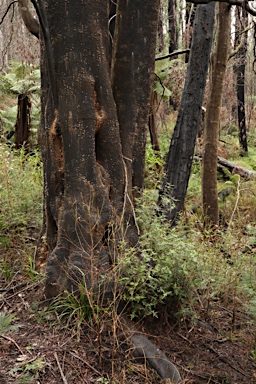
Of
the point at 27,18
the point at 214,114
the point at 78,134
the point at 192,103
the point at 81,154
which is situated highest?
the point at 27,18

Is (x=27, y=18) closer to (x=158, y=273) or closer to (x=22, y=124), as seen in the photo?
(x=22, y=124)

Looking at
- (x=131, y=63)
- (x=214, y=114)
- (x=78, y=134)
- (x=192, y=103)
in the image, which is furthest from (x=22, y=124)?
(x=78, y=134)

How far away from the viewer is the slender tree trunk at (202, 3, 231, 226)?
7.70 meters

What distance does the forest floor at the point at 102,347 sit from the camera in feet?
10.1

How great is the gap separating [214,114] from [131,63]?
4027 millimetres

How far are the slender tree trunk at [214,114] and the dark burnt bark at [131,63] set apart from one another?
3.67m

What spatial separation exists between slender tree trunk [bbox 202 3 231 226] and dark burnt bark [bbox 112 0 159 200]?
3.67 meters

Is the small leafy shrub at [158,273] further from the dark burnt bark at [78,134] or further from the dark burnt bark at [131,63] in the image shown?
the dark burnt bark at [131,63]

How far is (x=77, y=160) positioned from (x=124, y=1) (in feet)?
5.96

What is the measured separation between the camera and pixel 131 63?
4344 millimetres

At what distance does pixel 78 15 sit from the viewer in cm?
377

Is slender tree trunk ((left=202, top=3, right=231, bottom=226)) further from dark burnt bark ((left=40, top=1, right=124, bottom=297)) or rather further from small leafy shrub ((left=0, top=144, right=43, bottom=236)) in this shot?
dark burnt bark ((left=40, top=1, right=124, bottom=297))

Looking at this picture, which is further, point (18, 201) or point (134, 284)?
point (18, 201)

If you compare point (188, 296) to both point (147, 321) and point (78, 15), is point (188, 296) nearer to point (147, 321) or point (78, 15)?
point (147, 321)
